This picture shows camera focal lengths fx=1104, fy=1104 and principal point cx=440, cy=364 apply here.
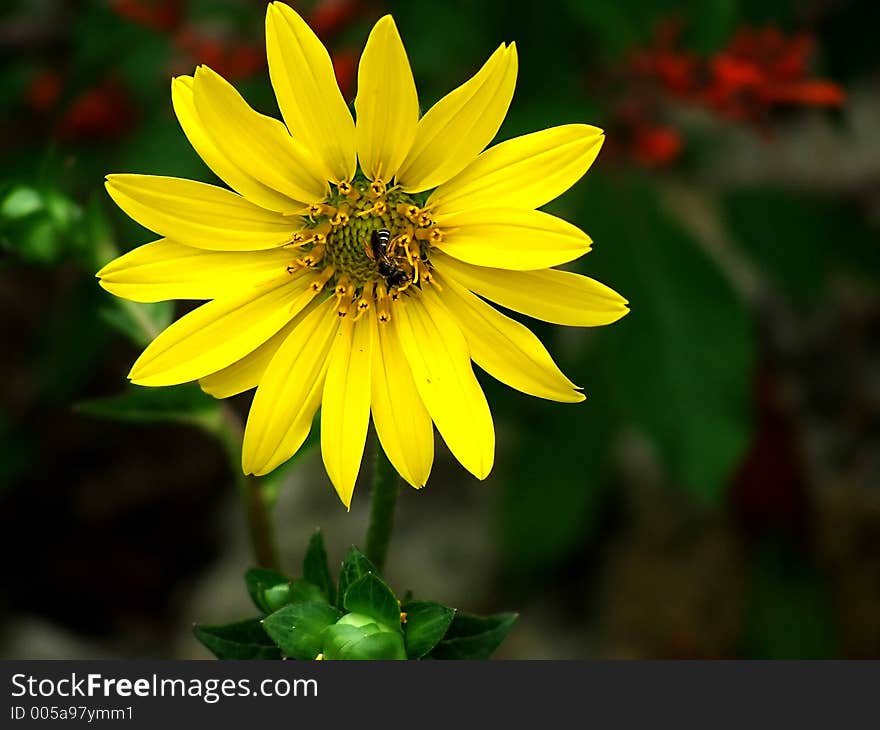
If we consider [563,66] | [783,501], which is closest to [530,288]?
[563,66]

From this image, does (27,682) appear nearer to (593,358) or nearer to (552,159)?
(552,159)

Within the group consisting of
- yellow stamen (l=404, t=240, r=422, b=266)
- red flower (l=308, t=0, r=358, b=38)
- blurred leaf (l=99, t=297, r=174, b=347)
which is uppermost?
red flower (l=308, t=0, r=358, b=38)

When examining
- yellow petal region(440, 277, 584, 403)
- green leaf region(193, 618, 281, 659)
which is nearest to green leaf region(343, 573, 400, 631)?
green leaf region(193, 618, 281, 659)

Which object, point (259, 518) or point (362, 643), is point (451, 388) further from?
point (259, 518)

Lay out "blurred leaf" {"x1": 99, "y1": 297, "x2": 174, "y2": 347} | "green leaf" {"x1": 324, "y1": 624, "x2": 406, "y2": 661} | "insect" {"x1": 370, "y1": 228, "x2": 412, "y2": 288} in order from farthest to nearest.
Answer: "blurred leaf" {"x1": 99, "y1": 297, "x2": 174, "y2": 347} → "insect" {"x1": 370, "y1": 228, "x2": 412, "y2": 288} → "green leaf" {"x1": 324, "y1": 624, "x2": 406, "y2": 661}

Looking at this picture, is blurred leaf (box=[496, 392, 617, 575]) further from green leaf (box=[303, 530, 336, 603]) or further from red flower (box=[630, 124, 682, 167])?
green leaf (box=[303, 530, 336, 603])

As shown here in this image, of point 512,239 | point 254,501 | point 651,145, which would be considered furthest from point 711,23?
point 254,501
